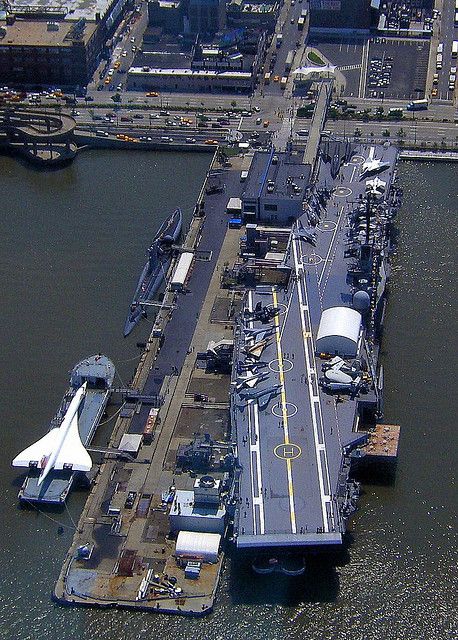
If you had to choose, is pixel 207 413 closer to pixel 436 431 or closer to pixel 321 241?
pixel 436 431

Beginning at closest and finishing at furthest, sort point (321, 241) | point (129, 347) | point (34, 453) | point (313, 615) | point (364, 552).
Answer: point (313, 615), point (364, 552), point (34, 453), point (129, 347), point (321, 241)

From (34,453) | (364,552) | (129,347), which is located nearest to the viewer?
(364,552)

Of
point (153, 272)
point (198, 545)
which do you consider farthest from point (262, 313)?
point (198, 545)

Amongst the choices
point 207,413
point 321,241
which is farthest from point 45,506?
point 321,241

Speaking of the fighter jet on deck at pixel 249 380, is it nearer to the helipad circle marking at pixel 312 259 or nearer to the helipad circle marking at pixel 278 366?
the helipad circle marking at pixel 278 366

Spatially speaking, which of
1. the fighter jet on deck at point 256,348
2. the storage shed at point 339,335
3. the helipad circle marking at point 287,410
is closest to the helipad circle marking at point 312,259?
the storage shed at point 339,335

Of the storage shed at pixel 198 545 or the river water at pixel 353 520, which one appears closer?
the river water at pixel 353 520

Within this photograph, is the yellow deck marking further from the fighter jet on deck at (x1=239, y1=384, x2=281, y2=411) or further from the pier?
the pier

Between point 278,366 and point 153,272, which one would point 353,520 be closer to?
point 278,366
